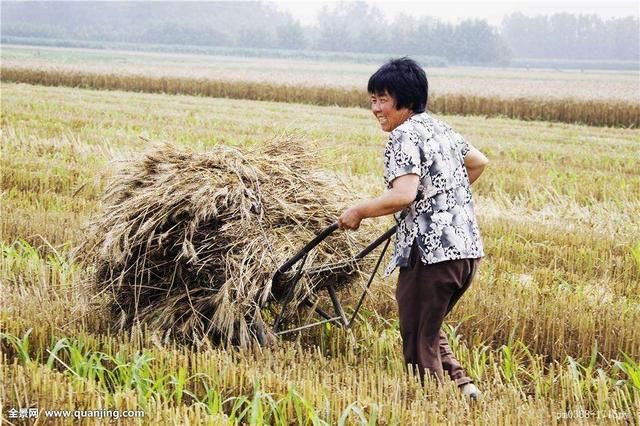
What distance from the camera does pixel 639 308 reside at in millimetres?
5672

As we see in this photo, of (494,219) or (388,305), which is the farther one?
(494,219)

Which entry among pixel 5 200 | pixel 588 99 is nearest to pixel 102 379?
pixel 5 200

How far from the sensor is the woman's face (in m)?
4.11

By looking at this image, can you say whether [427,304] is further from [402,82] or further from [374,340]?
[402,82]

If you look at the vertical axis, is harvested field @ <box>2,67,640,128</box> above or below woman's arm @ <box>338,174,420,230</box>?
below

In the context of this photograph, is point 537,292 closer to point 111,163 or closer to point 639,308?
point 639,308

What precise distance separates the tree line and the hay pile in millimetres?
117931

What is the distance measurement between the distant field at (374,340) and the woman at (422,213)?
0.29 m

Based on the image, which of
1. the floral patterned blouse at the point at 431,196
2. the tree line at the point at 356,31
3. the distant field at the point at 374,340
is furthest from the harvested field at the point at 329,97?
the tree line at the point at 356,31

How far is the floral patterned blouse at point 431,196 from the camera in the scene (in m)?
4.00

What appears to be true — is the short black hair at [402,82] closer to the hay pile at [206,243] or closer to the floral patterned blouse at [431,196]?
the floral patterned blouse at [431,196]

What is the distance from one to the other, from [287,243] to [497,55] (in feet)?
392

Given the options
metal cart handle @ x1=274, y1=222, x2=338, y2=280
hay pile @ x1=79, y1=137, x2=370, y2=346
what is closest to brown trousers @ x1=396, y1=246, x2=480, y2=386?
metal cart handle @ x1=274, y1=222, x2=338, y2=280

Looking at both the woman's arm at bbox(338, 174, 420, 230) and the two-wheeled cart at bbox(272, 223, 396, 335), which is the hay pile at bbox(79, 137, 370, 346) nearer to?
the two-wheeled cart at bbox(272, 223, 396, 335)
